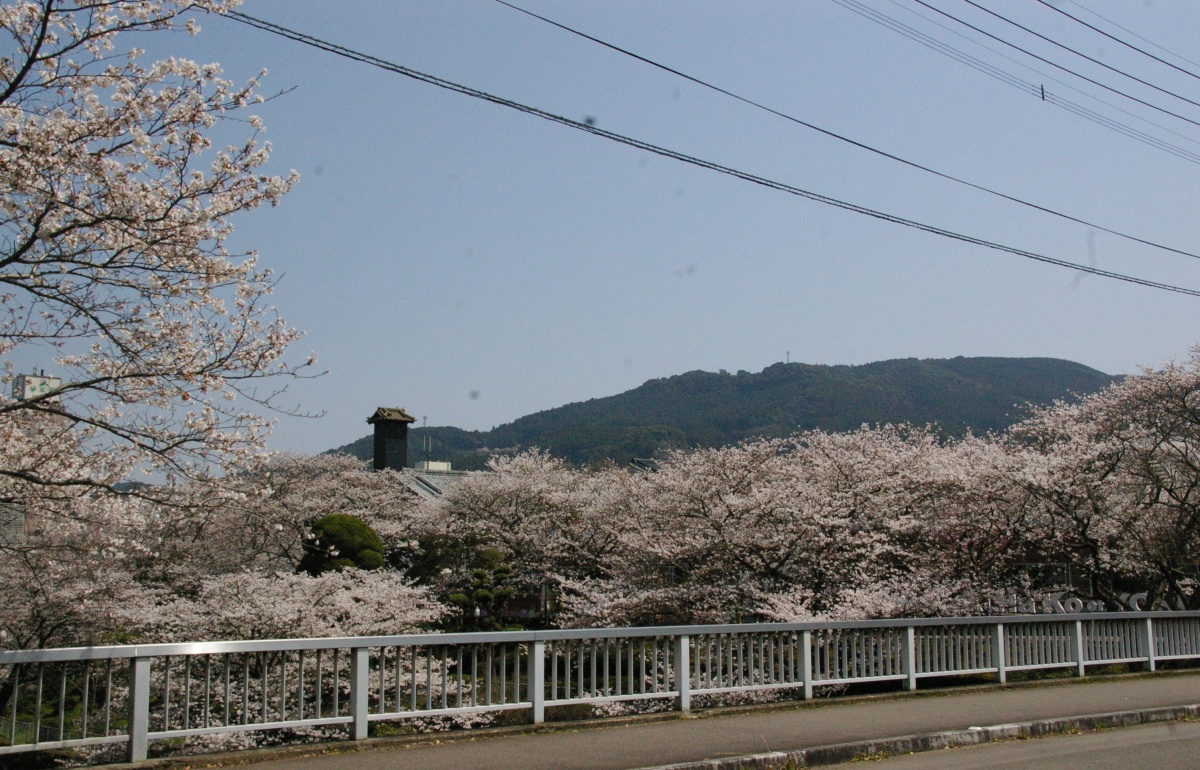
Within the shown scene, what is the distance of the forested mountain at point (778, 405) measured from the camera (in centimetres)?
14938

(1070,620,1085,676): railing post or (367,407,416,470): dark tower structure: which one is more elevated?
(367,407,416,470): dark tower structure

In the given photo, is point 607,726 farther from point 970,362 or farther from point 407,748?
point 970,362

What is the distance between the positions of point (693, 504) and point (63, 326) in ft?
52.1

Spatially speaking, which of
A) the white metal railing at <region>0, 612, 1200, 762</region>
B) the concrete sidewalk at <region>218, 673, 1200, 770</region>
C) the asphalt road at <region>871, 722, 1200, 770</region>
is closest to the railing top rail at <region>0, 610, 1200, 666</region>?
the white metal railing at <region>0, 612, 1200, 762</region>

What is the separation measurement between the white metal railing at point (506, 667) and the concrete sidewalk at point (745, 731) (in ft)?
1.11

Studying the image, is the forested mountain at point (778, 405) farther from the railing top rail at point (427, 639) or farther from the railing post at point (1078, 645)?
the railing top rail at point (427, 639)

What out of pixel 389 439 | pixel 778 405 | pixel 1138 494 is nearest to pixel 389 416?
pixel 389 439

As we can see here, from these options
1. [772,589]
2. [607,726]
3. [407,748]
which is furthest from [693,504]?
[407,748]

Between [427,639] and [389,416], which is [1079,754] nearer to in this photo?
[427,639]

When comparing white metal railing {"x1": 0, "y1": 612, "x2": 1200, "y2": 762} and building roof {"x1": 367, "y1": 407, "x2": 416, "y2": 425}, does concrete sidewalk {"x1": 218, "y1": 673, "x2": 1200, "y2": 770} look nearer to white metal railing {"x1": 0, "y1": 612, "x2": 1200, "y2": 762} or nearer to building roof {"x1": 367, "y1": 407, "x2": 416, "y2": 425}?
white metal railing {"x1": 0, "y1": 612, "x2": 1200, "y2": 762}

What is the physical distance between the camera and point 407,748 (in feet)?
27.9

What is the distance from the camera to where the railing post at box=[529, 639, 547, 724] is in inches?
371

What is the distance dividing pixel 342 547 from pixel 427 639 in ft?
53.4

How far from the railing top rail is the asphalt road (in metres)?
2.38
